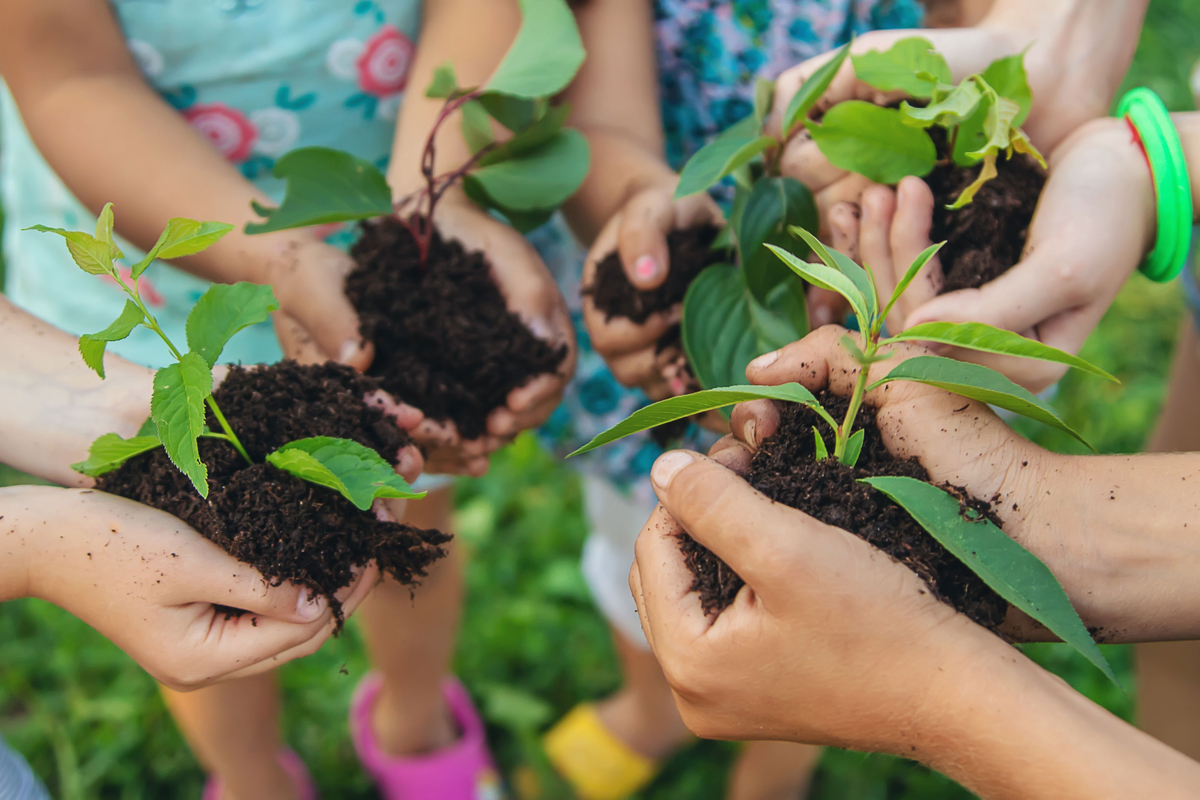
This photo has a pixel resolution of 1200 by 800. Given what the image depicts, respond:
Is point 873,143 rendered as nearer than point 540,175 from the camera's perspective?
Yes

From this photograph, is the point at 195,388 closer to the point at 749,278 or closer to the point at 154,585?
the point at 154,585

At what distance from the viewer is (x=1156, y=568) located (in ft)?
2.60

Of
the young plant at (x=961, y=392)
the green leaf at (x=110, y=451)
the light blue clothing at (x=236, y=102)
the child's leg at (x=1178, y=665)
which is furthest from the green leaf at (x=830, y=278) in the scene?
the child's leg at (x=1178, y=665)

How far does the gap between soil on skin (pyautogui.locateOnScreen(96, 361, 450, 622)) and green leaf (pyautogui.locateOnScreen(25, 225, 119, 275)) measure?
7.3 inches

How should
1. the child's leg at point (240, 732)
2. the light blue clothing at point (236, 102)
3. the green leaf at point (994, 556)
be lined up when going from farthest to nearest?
the child's leg at point (240, 732)
the light blue clothing at point (236, 102)
the green leaf at point (994, 556)

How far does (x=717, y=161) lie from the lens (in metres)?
0.98

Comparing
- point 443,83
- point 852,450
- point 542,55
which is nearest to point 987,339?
point 852,450

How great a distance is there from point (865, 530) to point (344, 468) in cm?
48

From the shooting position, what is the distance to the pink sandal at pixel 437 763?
5.40 feet

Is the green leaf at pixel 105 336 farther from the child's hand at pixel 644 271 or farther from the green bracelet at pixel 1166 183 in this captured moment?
the green bracelet at pixel 1166 183

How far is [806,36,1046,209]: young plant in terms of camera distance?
90 centimetres

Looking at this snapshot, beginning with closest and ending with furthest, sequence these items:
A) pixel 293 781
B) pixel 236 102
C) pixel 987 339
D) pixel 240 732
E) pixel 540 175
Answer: pixel 987 339, pixel 540 175, pixel 236 102, pixel 240 732, pixel 293 781

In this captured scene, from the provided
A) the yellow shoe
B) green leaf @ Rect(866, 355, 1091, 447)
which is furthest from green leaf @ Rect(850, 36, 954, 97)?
the yellow shoe

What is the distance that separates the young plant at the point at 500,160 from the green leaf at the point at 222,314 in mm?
222
